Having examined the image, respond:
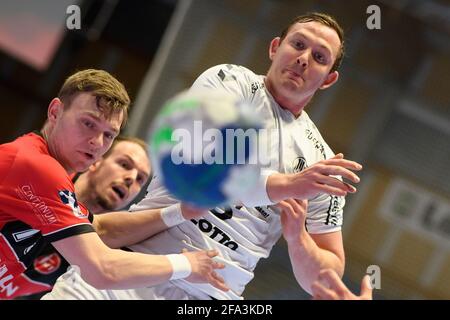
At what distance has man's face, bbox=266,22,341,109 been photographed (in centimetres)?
174

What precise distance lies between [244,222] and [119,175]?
0.65m

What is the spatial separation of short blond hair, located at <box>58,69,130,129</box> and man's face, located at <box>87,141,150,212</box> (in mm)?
542

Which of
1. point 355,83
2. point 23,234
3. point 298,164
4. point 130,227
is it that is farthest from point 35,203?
point 355,83

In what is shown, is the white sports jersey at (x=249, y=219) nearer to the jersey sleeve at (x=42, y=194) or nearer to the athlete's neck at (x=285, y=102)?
the athlete's neck at (x=285, y=102)

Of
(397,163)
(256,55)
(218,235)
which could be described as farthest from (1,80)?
(218,235)

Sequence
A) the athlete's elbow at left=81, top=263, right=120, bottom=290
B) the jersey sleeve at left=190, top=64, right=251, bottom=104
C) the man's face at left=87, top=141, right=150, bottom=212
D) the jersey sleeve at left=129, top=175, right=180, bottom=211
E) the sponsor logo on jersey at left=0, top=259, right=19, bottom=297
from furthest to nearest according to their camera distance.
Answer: the man's face at left=87, top=141, right=150, bottom=212, the jersey sleeve at left=129, top=175, right=180, bottom=211, the sponsor logo on jersey at left=0, top=259, right=19, bottom=297, the jersey sleeve at left=190, top=64, right=251, bottom=104, the athlete's elbow at left=81, top=263, right=120, bottom=290

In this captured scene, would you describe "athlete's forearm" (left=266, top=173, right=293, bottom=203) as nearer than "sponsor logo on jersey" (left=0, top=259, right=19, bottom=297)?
Yes

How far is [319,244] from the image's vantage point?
1839 millimetres

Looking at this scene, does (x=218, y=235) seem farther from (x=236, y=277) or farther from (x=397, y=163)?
(x=397, y=163)

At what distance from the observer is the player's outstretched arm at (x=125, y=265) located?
1528 mm

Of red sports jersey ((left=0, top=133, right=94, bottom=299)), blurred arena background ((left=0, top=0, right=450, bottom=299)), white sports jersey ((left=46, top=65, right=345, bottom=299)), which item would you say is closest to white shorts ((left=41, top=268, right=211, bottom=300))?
white sports jersey ((left=46, top=65, right=345, bottom=299))

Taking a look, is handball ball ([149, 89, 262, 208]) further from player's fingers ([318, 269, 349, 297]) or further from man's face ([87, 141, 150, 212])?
man's face ([87, 141, 150, 212])

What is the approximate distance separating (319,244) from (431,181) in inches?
→ 103

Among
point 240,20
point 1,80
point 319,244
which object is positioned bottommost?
point 1,80
